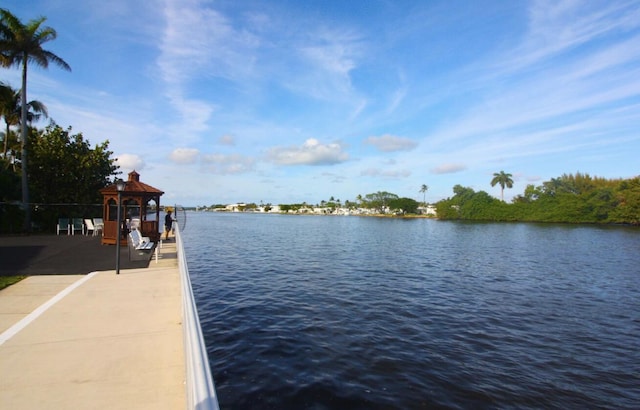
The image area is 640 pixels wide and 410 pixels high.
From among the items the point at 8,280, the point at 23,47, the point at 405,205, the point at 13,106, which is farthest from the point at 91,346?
the point at 405,205

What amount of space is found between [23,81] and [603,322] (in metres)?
33.6

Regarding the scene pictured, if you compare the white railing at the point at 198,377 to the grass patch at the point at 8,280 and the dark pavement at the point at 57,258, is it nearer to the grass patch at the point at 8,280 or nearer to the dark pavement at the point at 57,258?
the grass patch at the point at 8,280

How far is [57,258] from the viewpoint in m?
12.6

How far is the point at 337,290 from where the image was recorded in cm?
1452

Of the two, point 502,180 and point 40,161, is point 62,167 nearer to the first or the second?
point 40,161

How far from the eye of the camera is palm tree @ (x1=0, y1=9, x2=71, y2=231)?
21683 mm

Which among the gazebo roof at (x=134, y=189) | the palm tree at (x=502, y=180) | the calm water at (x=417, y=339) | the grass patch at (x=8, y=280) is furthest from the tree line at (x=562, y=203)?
the grass patch at (x=8, y=280)

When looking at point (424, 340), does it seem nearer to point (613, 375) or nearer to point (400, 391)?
point (400, 391)

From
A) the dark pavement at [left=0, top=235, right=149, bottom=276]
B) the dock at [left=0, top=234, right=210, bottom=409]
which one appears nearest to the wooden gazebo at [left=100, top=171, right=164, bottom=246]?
the dark pavement at [left=0, top=235, right=149, bottom=276]

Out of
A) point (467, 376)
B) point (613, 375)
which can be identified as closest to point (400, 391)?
point (467, 376)

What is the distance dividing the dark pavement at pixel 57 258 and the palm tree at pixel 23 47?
770 centimetres

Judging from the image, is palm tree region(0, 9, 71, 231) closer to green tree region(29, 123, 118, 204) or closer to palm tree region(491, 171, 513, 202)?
green tree region(29, 123, 118, 204)

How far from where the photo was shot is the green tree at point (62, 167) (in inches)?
880

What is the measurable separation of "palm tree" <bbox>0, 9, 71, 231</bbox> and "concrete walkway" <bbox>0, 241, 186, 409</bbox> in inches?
714
